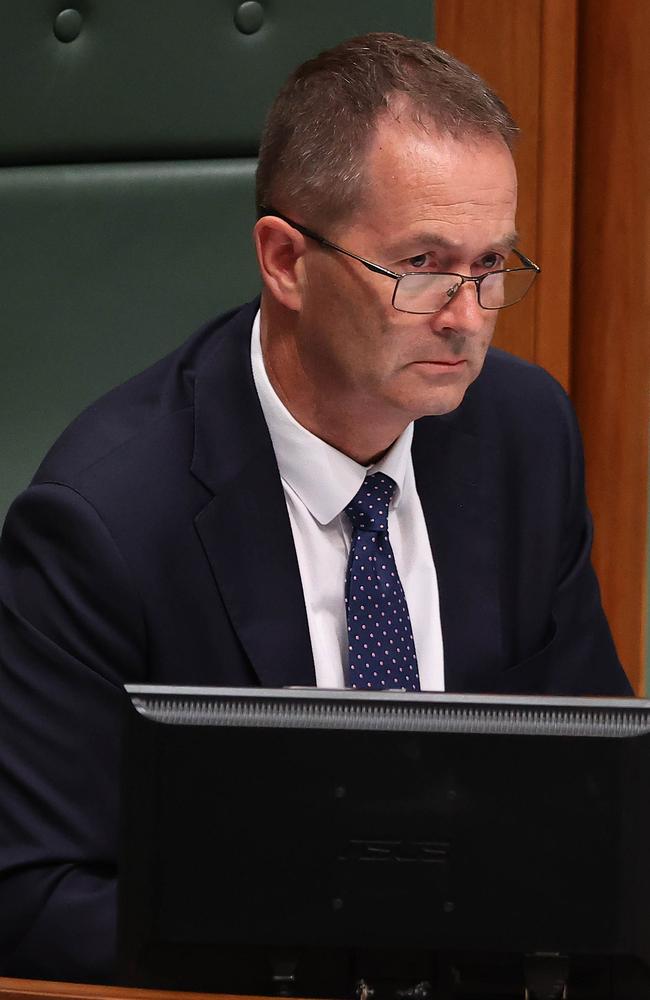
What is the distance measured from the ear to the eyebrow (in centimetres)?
11

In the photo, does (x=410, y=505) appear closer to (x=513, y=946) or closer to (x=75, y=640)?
(x=75, y=640)

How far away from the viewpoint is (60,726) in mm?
1146

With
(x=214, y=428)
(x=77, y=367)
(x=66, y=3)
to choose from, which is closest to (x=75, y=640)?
(x=214, y=428)

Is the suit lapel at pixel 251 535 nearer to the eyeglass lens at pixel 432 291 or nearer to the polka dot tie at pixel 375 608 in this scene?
the polka dot tie at pixel 375 608

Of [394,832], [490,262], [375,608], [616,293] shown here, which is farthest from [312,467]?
[616,293]

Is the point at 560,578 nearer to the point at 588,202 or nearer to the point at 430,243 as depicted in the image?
the point at 430,243

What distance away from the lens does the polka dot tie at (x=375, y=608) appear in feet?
4.13

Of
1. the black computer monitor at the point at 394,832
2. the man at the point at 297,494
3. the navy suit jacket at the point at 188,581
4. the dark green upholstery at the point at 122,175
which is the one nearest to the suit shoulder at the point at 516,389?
the navy suit jacket at the point at 188,581

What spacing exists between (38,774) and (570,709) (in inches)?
21.1

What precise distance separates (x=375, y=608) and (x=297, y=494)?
0.13 m

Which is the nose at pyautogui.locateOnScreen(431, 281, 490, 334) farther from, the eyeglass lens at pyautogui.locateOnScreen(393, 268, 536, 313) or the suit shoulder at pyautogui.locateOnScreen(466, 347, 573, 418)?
the suit shoulder at pyautogui.locateOnScreen(466, 347, 573, 418)

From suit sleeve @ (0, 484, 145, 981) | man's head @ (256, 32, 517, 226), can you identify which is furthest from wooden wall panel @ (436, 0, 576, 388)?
suit sleeve @ (0, 484, 145, 981)

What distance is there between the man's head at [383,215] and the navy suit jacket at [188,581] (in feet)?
0.36

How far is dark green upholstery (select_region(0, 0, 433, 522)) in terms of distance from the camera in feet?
5.91
